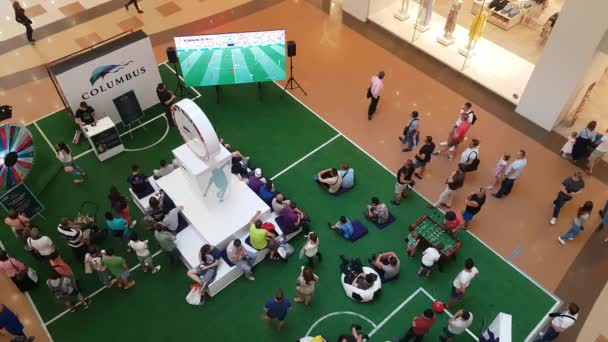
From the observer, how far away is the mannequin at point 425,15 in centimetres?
1567

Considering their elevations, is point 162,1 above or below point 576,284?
above

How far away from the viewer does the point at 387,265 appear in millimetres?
9891

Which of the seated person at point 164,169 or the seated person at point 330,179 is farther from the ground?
the seated person at point 164,169

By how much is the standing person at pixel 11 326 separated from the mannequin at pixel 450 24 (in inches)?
520

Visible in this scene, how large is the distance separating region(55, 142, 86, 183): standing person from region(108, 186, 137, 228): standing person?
1.66m

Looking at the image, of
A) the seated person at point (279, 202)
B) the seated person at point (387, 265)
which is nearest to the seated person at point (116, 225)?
the seated person at point (279, 202)

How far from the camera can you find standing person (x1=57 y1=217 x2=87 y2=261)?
964 centimetres

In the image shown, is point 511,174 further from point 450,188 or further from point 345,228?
point 345,228

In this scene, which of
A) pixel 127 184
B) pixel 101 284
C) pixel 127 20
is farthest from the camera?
pixel 127 20

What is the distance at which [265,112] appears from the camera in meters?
13.6

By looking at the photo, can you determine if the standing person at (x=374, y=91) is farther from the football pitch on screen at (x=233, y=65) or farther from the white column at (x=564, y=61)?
the white column at (x=564, y=61)

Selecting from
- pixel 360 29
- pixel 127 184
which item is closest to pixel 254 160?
pixel 127 184

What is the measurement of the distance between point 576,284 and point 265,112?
8.28 meters

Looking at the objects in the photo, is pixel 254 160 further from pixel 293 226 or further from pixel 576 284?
pixel 576 284
